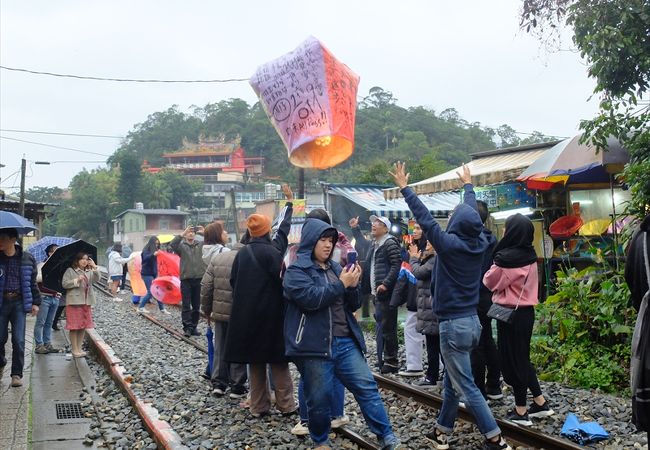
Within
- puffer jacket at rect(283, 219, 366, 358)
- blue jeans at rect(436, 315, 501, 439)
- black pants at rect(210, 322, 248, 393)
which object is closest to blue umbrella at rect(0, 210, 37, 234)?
black pants at rect(210, 322, 248, 393)

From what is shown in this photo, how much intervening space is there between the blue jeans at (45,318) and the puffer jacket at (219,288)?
4.15 meters

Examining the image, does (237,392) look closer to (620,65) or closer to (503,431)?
(503,431)

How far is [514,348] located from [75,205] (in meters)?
61.6

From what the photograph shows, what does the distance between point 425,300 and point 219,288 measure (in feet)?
7.15

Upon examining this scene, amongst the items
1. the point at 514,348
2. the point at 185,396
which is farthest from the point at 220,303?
the point at 514,348

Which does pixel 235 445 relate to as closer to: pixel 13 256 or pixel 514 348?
pixel 514 348

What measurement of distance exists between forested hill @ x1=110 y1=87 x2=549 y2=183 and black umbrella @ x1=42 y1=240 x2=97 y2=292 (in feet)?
57.5

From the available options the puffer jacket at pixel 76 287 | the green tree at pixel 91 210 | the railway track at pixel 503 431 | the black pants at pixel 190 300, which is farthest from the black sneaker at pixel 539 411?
the green tree at pixel 91 210

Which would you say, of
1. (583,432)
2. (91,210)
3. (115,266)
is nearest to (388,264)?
(583,432)

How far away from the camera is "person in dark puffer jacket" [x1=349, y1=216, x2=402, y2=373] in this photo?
7.80m

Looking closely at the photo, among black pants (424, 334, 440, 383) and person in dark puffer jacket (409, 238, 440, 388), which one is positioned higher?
person in dark puffer jacket (409, 238, 440, 388)

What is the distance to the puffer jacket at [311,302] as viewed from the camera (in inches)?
182

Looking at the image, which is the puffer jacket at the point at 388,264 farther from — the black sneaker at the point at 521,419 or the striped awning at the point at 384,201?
the striped awning at the point at 384,201

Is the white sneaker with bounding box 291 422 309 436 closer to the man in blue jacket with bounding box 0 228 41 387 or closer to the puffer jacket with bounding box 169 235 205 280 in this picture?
the man in blue jacket with bounding box 0 228 41 387
